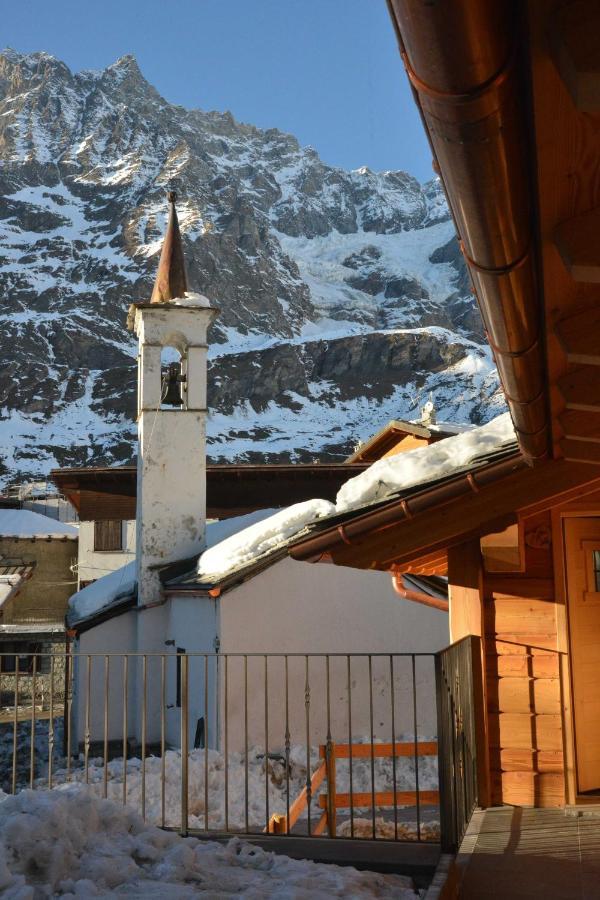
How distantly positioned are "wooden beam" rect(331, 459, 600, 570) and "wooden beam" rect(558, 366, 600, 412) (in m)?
1.80

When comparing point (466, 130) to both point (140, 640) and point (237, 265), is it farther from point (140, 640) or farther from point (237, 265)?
point (237, 265)

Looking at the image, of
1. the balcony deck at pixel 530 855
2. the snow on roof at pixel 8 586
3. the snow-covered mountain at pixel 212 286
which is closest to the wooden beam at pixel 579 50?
the balcony deck at pixel 530 855

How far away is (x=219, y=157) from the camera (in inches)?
7549

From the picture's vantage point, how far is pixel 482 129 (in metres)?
1.70

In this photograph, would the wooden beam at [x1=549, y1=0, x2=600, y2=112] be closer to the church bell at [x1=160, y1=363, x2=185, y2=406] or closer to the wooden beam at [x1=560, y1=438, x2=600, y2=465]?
the wooden beam at [x1=560, y1=438, x2=600, y2=465]

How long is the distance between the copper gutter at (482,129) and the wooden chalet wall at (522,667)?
158 inches

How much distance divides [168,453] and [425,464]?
12.7 metres

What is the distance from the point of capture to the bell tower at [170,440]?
59.8 ft

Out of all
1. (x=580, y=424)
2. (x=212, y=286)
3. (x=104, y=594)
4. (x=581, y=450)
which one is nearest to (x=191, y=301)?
(x=104, y=594)

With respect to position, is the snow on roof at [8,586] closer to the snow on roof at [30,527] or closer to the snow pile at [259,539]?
the snow pile at [259,539]

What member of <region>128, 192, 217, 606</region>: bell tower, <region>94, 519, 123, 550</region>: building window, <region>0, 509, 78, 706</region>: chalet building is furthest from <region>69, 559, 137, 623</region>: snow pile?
<region>0, 509, 78, 706</region>: chalet building

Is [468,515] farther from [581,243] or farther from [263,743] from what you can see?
[263,743]

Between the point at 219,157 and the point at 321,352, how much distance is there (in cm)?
8928

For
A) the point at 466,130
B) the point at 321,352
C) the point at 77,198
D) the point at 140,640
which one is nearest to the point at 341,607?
the point at 140,640
